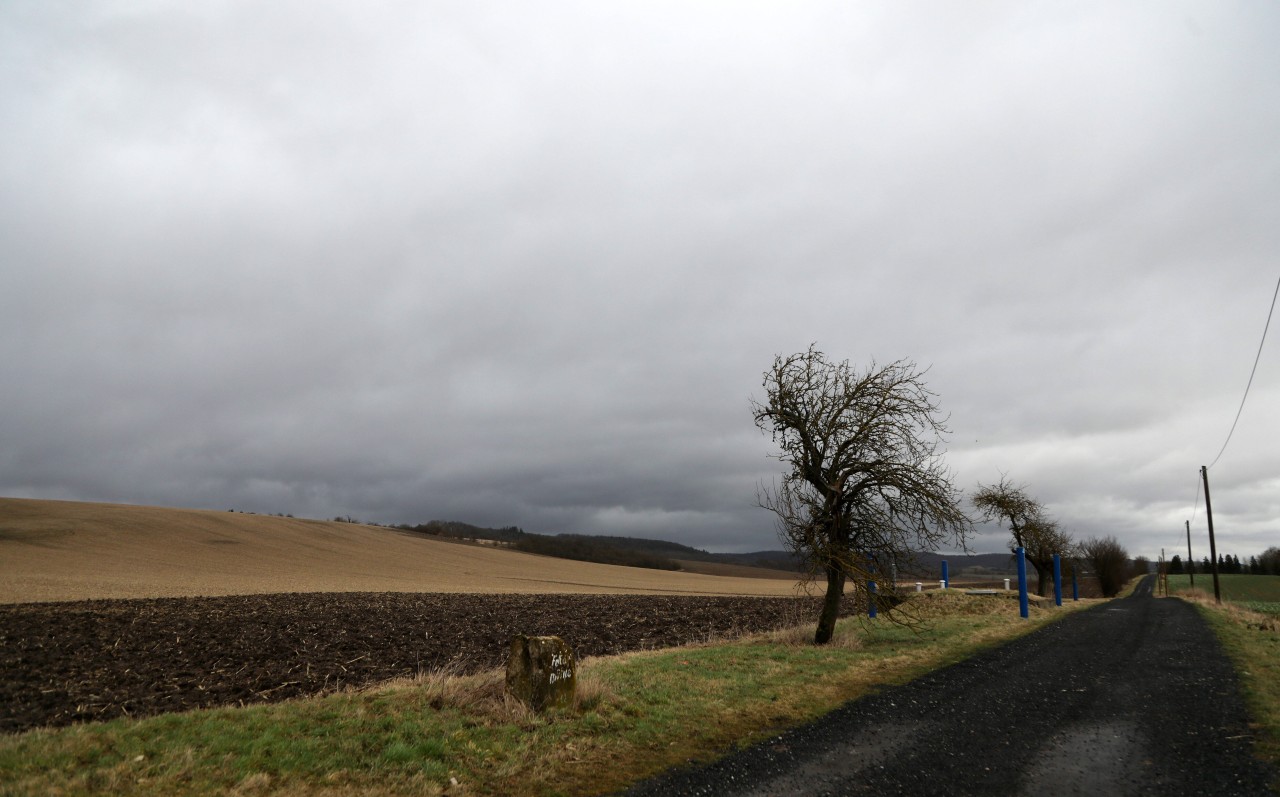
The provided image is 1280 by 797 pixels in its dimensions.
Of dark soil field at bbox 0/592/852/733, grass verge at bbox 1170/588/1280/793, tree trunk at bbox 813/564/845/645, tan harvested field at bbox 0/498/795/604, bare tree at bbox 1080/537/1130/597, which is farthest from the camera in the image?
bare tree at bbox 1080/537/1130/597

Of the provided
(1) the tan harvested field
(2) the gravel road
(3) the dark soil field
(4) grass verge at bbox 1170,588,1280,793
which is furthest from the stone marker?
(1) the tan harvested field

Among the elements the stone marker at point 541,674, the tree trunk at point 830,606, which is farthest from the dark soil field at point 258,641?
the stone marker at point 541,674

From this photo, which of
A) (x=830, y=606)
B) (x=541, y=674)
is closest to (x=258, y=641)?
(x=541, y=674)

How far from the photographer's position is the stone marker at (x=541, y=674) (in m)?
9.37

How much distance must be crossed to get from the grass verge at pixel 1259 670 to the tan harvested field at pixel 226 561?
36.0 meters

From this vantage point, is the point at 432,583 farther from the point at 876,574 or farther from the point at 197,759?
the point at 197,759

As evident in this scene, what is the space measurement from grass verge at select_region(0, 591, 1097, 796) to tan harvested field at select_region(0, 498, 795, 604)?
28.2m

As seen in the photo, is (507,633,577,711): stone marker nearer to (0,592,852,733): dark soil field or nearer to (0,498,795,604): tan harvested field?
(0,592,852,733): dark soil field

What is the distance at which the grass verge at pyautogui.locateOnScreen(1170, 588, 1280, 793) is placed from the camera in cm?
797

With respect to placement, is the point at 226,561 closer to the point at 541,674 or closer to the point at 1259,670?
the point at 541,674

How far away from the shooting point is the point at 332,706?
9133 mm

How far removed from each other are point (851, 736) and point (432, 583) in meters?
46.4

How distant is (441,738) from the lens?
811 centimetres

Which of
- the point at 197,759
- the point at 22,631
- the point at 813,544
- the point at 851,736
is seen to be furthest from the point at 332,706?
the point at 22,631
